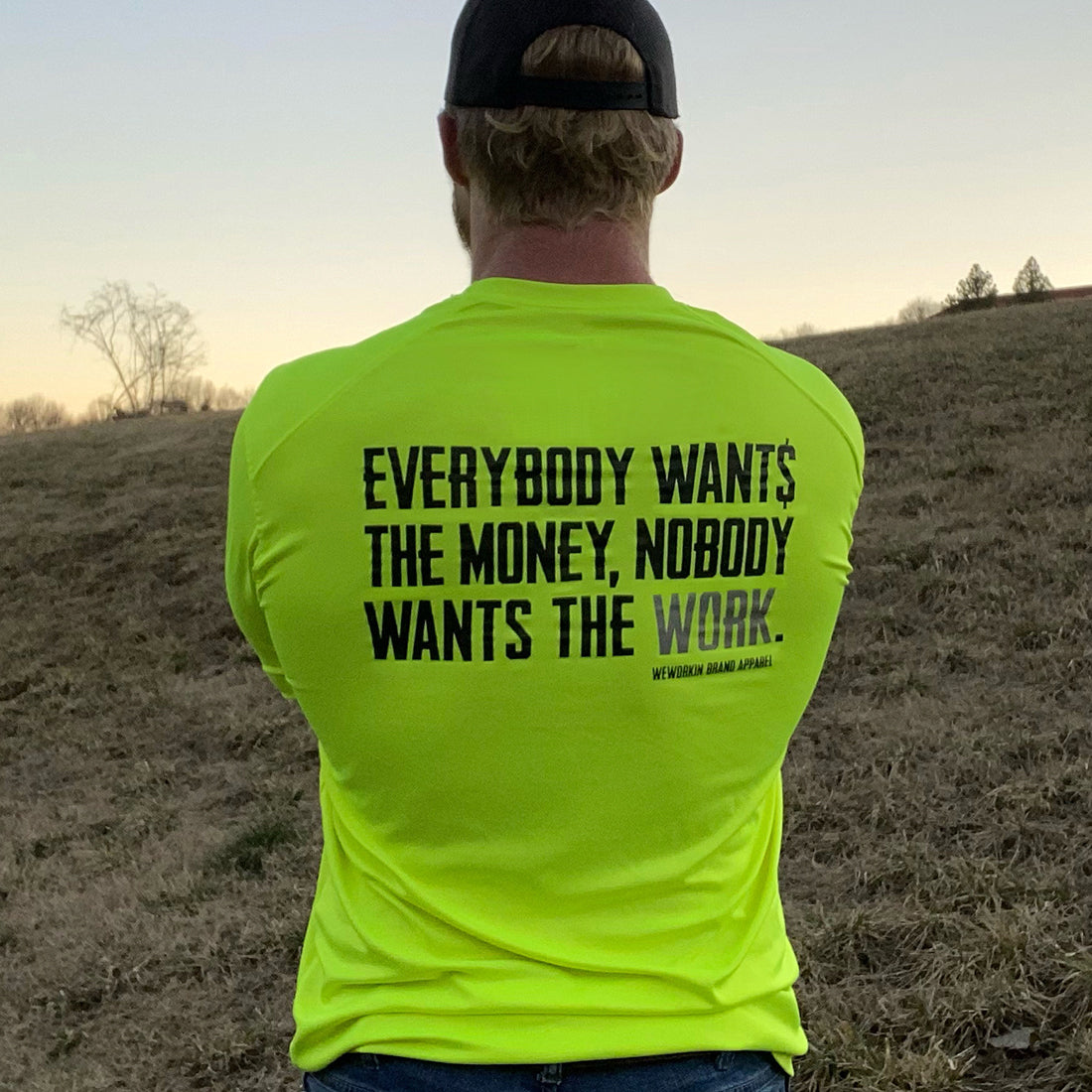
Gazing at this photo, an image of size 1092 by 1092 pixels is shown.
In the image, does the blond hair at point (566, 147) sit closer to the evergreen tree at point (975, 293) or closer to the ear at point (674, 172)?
the ear at point (674, 172)

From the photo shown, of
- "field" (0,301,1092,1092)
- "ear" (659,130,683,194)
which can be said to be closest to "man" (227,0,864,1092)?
"ear" (659,130,683,194)

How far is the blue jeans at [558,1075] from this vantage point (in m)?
1.14

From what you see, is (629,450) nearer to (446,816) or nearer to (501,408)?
(501,408)

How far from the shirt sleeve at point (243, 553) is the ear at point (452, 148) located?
0.41 meters

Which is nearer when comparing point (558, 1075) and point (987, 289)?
point (558, 1075)

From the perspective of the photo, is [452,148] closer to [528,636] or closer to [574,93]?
[574,93]

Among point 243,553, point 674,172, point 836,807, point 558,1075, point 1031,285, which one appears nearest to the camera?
point 558,1075

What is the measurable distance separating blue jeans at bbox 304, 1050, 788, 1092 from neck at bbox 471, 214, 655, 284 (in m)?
0.86

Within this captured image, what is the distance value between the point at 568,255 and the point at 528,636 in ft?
1.44

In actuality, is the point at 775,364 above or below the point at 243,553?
above

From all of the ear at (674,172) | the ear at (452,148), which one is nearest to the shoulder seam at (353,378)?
the ear at (452,148)

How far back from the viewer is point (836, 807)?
484cm

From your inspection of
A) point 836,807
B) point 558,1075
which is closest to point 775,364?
point 558,1075

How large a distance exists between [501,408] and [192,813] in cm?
556
